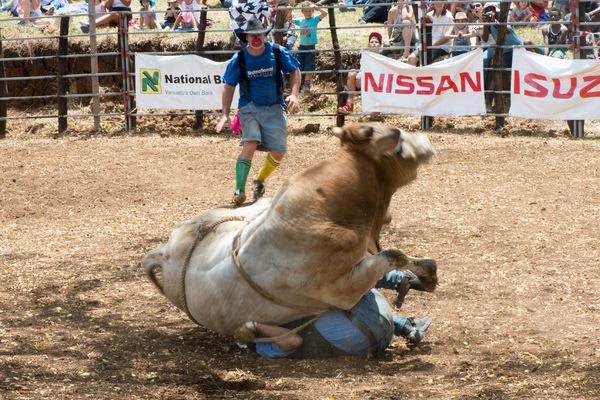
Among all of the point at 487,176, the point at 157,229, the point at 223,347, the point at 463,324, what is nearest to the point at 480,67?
the point at 487,176

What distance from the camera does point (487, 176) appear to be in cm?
862

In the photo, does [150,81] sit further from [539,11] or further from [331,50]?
[539,11]

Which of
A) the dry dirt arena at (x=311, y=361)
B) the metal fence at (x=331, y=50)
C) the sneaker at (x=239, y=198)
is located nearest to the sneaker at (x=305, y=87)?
the metal fence at (x=331, y=50)

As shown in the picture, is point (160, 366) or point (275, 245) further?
point (160, 366)

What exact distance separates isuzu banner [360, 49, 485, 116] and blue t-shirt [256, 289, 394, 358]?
846cm

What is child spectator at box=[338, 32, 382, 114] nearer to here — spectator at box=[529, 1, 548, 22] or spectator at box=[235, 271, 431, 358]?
spectator at box=[529, 1, 548, 22]

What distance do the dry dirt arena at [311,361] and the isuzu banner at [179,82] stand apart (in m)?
2.41

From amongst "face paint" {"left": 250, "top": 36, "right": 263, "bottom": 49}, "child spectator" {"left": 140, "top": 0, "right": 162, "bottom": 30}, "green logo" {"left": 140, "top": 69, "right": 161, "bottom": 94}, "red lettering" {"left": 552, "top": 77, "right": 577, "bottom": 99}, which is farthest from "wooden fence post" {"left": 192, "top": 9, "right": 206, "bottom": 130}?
"red lettering" {"left": 552, "top": 77, "right": 577, "bottom": 99}

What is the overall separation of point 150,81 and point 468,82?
5.70 meters

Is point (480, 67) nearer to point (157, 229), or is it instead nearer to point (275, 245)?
point (157, 229)

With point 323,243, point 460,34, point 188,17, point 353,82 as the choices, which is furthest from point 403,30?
point 323,243

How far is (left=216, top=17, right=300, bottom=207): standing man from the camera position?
23.1 ft

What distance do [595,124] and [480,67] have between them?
2.28 meters

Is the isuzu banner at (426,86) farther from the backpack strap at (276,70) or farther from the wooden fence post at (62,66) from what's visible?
the wooden fence post at (62,66)
